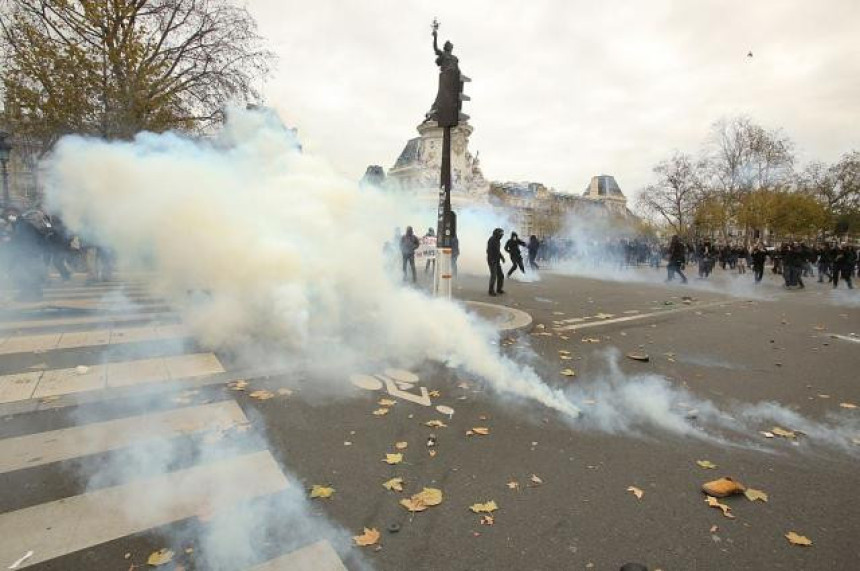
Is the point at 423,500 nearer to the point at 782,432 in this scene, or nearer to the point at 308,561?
the point at 308,561

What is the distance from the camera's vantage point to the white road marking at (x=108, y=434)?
11.4ft

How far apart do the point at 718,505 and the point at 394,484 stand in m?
2.11

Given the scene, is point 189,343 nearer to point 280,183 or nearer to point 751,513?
point 280,183

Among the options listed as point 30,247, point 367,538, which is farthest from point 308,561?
point 30,247

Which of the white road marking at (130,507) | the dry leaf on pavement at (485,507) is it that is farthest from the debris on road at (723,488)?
the white road marking at (130,507)

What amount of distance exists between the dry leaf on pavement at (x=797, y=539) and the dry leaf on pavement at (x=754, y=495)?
1.13 feet

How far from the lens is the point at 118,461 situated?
11.2ft

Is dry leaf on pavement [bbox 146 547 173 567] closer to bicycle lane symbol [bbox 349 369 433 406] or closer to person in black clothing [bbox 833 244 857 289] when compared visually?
bicycle lane symbol [bbox 349 369 433 406]

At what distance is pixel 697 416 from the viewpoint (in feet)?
15.0

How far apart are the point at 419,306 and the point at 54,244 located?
1019 cm

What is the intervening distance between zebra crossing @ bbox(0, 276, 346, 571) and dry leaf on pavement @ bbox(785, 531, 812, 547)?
2.54 meters

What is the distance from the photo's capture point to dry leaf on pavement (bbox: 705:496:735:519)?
294cm

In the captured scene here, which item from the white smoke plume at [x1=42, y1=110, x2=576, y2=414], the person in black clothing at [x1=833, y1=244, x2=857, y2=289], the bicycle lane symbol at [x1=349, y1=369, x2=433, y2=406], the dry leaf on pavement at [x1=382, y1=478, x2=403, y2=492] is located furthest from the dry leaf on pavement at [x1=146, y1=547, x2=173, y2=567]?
the person in black clothing at [x1=833, y1=244, x2=857, y2=289]

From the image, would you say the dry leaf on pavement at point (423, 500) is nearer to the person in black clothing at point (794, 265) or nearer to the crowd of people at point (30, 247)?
the crowd of people at point (30, 247)
